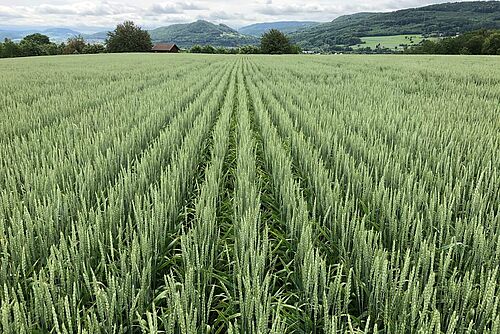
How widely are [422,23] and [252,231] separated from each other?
16731 centimetres

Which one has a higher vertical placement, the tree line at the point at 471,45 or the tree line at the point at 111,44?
the tree line at the point at 111,44

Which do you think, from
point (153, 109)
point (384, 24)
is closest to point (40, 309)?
point (153, 109)

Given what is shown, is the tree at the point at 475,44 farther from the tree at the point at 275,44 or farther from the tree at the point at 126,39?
the tree at the point at 126,39

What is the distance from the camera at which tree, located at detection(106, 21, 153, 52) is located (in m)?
70.2

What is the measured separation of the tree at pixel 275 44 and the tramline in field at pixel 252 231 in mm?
67044

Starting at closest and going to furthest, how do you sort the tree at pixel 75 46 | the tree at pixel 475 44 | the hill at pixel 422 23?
the tree at pixel 475 44, the tree at pixel 75 46, the hill at pixel 422 23

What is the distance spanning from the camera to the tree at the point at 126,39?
70.2 m

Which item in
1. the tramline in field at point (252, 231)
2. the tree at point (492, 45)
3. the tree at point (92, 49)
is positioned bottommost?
the tramline in field at point (252, 231)

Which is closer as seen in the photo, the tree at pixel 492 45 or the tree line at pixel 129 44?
the tree at pixel 492 45

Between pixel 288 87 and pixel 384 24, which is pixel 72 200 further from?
pixel 384 24

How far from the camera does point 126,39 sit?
230 ft

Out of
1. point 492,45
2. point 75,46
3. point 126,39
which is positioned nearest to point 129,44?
point 126,39

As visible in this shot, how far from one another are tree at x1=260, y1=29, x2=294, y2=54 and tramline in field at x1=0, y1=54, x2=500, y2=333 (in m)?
67.0

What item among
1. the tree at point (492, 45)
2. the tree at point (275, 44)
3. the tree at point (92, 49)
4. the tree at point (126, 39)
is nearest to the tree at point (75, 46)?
the tree at point (92, 49)
